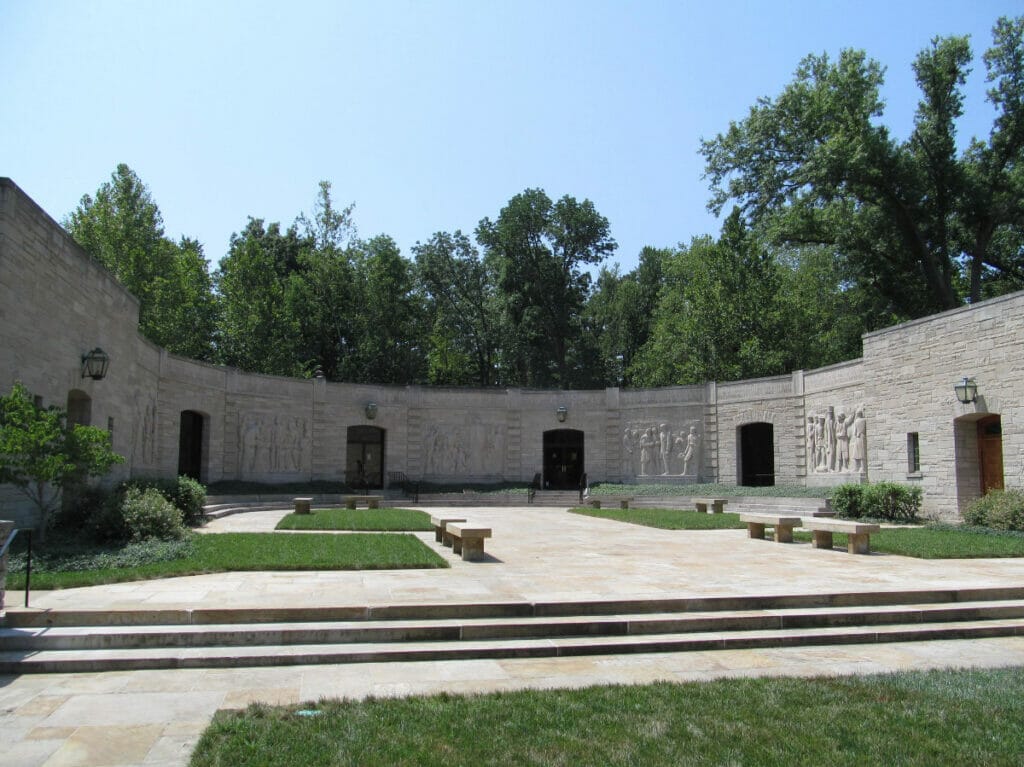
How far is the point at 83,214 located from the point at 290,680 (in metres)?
35.5

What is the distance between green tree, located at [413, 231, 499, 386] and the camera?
50.5 meters

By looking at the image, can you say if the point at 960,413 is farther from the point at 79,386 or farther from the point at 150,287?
the point at 150,287

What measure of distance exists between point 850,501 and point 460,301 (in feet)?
112

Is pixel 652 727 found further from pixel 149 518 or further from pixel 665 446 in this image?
pixel 665 446

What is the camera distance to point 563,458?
34500 millimetres

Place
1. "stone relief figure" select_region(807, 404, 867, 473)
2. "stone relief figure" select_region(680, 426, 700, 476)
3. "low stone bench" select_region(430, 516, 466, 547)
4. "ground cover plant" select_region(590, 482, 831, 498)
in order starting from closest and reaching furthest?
"low stone bench" select_region(430, 516, 466, 547) → "stone relief figure" select_region(807, 404, 867, 473) → "ground cover plant" select_region(590, 482, 831, 498) → "stone relief figure" select_region(680, 426, 700, 476)

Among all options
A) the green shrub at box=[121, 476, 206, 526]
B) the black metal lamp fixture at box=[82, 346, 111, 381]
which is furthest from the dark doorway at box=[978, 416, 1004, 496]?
the black metal lamp fixture at box=[82, 346, 111, 381]

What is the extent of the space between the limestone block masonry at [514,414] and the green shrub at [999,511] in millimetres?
815

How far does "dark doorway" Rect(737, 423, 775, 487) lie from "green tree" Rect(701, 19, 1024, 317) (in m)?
8.60

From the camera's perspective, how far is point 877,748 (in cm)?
466

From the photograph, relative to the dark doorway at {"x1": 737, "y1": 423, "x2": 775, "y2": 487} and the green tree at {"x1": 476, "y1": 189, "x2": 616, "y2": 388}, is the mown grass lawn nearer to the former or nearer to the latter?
the dark doorway at {"x1": 737, "y1": 423, "x2": 775, "y2": 487}

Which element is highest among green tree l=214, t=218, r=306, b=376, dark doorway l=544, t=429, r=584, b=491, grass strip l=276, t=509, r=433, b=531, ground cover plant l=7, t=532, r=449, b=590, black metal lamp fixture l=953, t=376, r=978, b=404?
green tree l=214, t=218, r=306, b=376

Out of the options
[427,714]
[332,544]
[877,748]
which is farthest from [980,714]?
[332,544]

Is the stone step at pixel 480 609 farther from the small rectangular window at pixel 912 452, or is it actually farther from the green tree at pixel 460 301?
the green tree at pixel 460 301
